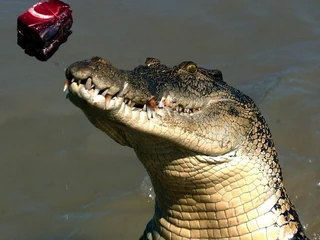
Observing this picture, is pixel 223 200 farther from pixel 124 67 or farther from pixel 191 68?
pixel 124 67

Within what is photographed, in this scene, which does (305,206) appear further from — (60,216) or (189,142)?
(189,142)

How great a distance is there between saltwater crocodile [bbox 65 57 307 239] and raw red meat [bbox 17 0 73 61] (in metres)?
0.84

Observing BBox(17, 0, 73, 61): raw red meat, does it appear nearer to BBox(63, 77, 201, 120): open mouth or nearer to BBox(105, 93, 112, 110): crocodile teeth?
BBox(63, 77, 201, 120): open mouth

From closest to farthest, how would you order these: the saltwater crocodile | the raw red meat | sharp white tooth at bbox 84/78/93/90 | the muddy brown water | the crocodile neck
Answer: sharp white tooth at bbox 84/78/93/90 < the saltwater crocodile < the crocodile neck < the raw red meat < the muddy brown water

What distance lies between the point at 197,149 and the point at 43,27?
142cm

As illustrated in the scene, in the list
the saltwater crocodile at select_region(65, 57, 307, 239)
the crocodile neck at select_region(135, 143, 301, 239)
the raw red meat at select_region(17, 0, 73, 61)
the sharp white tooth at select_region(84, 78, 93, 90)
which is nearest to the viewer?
the sharp white tooth at select_region(84, 78, 93, 90)

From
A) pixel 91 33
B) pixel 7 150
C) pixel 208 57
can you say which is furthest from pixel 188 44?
pixel 7 150

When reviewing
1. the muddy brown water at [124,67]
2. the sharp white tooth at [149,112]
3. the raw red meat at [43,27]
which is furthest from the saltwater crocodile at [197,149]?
the muddy brown water at [124,67]

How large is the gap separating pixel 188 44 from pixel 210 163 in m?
6.55

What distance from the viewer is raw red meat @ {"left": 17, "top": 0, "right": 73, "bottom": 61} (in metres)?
4.76

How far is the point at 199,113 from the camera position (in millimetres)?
4203

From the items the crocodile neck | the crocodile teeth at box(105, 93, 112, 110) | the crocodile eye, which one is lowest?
the crocodile neck

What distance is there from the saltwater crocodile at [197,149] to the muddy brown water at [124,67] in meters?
2.53

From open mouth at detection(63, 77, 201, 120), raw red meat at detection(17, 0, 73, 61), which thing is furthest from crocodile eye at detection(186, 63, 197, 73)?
raw red meat at detection(17, 0, 73, 61)
